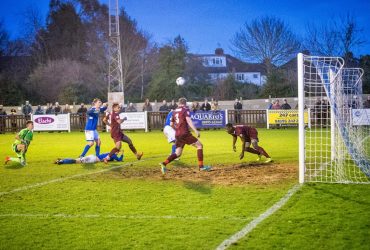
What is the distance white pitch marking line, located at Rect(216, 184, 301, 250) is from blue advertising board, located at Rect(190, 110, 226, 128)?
20681 mm

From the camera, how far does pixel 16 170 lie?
11984 mm

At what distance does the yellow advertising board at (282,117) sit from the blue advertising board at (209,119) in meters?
3.25

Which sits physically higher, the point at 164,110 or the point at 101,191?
the point at 164,110

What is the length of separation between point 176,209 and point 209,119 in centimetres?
2204

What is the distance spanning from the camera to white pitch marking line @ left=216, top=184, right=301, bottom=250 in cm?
503

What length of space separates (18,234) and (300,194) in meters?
4.91

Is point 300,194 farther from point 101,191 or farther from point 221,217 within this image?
point 101,191

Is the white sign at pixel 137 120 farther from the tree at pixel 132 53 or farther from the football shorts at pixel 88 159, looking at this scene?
the tree at pixel 132 53

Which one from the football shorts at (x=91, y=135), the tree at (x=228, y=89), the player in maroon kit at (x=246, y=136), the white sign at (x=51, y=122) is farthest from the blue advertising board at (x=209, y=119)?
the tree at (x=228, y=89)

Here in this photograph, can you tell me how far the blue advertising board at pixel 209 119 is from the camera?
2853cm

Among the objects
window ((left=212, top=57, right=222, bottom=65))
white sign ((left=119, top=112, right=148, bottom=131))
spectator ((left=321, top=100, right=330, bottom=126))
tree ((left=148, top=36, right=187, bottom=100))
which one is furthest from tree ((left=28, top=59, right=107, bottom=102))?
spectator ((left=321, top=100, right=330, bottom=126))

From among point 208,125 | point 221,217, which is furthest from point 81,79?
point 221,217

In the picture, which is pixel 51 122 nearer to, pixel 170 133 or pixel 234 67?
pixel 170 133

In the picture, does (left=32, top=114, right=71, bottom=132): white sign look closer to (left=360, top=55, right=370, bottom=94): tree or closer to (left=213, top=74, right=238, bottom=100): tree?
(left=213, top=74, right=238, bottom=100): tree
